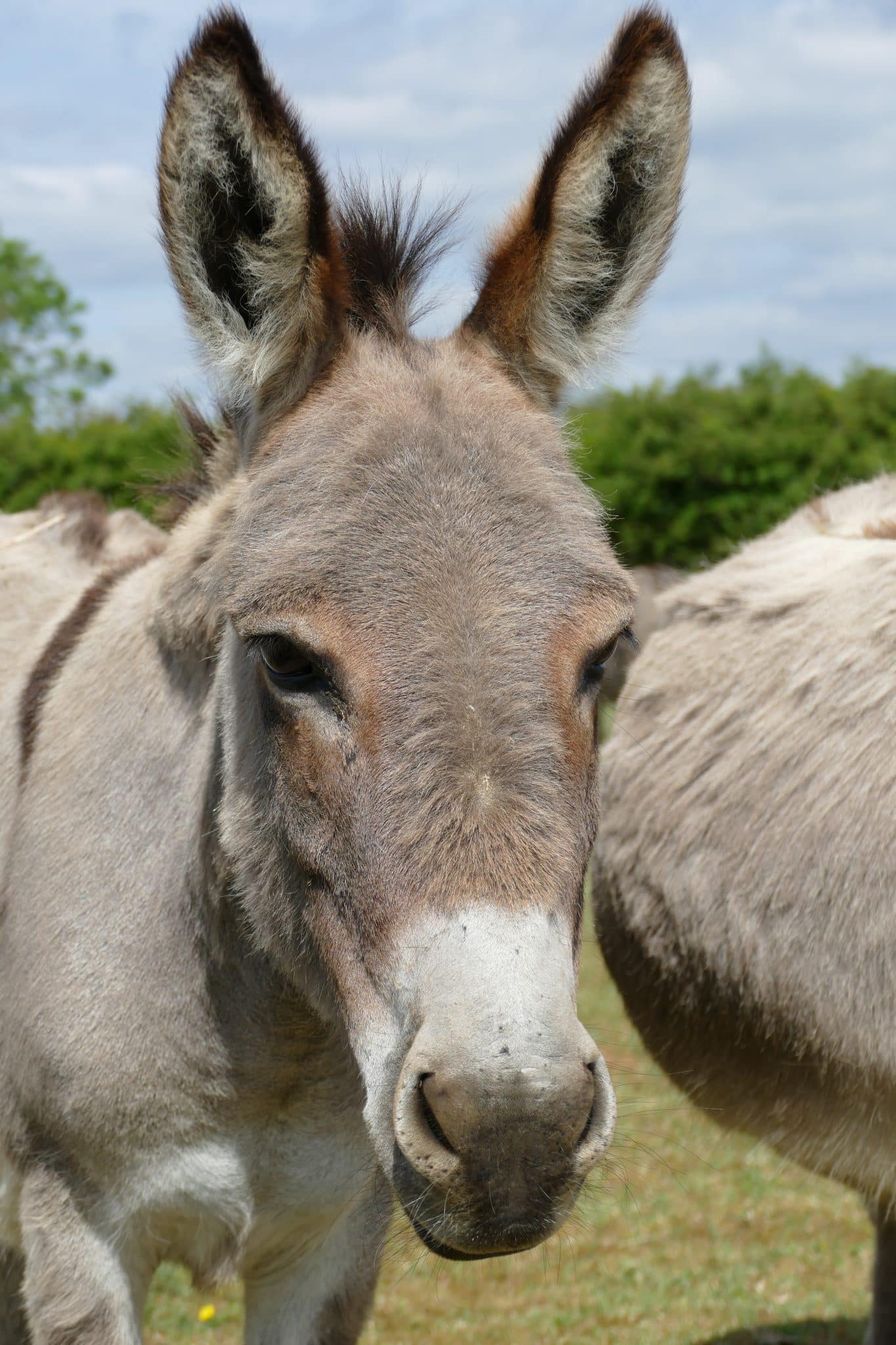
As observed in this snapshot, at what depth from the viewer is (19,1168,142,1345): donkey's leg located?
127 inches

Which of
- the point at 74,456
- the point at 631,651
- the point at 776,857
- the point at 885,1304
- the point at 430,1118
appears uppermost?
the point at 430,1118

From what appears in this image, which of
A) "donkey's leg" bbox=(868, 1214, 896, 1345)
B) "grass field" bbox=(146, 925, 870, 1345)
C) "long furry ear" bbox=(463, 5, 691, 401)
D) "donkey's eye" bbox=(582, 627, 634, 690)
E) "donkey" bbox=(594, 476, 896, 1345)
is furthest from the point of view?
"grass field" bbox=(146, 925, 870, 1345)

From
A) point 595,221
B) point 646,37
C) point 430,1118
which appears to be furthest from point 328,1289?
point 646,37

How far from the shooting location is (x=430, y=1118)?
2.22 m

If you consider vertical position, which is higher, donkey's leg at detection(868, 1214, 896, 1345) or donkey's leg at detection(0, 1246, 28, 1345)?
donkey's leg at detection(0, 1246, 28, 1345)

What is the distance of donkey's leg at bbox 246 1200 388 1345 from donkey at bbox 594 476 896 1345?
1.48 m

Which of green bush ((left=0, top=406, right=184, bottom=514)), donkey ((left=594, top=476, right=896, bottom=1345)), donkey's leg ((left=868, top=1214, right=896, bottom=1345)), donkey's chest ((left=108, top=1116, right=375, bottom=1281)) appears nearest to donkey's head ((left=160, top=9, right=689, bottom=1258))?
donkey's chest ((left=108, top=1116, right=375, bottom=1281))

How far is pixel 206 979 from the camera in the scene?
327 centimetres

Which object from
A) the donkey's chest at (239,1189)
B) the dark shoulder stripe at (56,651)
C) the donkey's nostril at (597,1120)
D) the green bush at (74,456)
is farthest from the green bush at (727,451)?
the donkey's nostril at (597,1120)

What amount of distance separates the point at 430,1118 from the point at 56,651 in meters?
2.29

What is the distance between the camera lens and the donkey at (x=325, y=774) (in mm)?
2303

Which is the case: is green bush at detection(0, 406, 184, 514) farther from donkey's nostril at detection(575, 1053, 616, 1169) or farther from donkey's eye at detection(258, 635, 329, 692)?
donkey's nostril at detection(575, 1053, 616, 1169)

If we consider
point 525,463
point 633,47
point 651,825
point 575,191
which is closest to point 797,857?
point 651,825

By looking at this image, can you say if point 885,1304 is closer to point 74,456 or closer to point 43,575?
point 43,575
